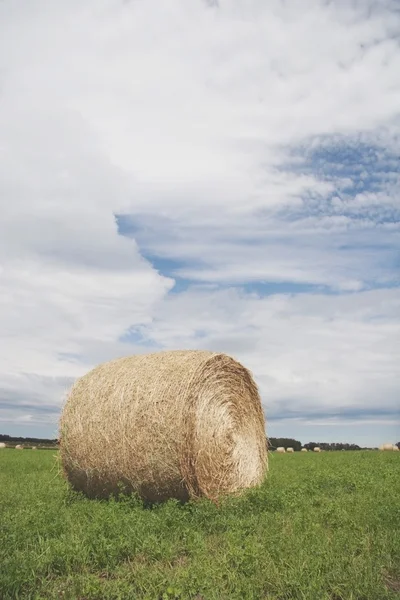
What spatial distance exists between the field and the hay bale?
78cm

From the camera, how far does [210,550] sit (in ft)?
28.6

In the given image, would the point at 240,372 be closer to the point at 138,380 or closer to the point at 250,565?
the point at 138,380

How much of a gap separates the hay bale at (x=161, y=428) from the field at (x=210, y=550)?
0.78m

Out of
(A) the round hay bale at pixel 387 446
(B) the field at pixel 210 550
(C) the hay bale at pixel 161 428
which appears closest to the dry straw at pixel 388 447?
(A) the round hay bale at pixel 387 446

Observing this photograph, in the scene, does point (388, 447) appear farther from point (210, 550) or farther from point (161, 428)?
point (210, 550)

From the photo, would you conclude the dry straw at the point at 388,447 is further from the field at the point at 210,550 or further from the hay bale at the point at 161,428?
the field at the point at 210,550

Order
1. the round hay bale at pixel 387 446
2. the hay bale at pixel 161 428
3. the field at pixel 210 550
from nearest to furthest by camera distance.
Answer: the field at pixel 210 550, the hay bale at pixel 161 428, the round hay bale at pixel 387 446

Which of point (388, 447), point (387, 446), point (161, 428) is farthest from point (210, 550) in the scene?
point (387, 446)

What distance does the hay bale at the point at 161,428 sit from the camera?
42.4 ft

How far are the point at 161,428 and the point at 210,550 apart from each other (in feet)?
14.3

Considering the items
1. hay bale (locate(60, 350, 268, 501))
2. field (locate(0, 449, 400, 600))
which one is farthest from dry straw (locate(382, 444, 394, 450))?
field (locate(0, 449, 400, 600))

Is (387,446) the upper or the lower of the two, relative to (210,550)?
upper

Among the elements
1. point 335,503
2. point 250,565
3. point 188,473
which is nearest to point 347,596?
point 250,565

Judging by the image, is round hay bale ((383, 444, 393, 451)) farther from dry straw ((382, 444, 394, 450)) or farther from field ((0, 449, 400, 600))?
field ((0, 449, 400, 600))
